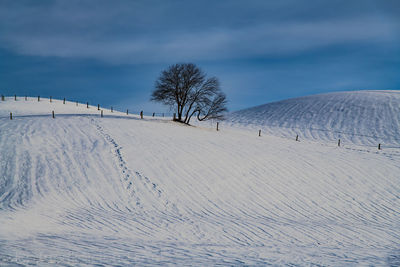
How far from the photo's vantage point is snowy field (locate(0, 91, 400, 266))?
8402 millimetres

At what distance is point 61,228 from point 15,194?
579cm

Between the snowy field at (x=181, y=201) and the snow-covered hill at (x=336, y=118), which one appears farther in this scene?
the snow-covered hill at (x=336, y=118)

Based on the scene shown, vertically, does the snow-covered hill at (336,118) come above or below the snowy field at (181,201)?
above

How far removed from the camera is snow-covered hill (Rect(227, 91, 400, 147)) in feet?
164

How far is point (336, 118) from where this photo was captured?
203ft

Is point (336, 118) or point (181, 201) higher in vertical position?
point (336, 118)

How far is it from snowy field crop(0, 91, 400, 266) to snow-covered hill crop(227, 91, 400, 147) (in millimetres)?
23213

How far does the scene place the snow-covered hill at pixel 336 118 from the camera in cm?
5012

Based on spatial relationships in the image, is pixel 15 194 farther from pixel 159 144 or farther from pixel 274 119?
pixel 274 119

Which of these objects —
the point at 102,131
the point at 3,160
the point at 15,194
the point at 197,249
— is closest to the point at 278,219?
the point at 197,249

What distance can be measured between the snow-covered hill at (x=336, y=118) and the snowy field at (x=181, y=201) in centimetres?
2321

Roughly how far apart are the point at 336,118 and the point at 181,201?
5593 cm

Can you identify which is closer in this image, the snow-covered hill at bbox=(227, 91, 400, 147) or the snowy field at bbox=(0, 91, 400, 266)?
the snowy field at bbox=(0, 91, 400, 266)

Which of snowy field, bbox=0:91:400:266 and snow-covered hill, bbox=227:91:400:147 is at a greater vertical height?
snow-covered hill, bbox=227:91:400:147
